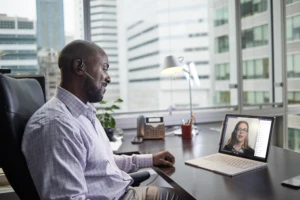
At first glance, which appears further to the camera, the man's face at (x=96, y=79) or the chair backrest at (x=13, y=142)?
the man's face at (x=96, y=79)

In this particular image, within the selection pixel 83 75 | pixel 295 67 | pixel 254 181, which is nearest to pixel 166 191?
pixel 254 181

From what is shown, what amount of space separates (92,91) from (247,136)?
0.82 metres

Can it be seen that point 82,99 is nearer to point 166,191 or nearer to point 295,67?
point 166,191

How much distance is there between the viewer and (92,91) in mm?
1272

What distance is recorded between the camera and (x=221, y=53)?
3.20 meters

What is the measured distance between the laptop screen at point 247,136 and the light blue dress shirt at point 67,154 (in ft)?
2.06

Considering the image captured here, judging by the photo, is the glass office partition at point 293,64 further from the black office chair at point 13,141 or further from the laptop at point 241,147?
the black office chair at point 13,141

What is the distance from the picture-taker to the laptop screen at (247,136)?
4.58 feet

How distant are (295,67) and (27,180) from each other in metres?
3.45

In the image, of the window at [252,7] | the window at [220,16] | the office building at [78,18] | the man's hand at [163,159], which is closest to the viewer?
the man's hand at [163,159]

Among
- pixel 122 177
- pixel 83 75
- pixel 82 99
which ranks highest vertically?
pixel 83 75

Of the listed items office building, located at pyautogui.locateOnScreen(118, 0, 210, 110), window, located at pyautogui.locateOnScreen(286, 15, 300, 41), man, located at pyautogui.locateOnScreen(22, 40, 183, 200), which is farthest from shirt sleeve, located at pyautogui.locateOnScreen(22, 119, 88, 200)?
window, located at pyautogui.locateOnScreen(286, 15, 300, 41)

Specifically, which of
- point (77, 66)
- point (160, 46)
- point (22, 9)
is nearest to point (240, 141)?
point (77, 66)

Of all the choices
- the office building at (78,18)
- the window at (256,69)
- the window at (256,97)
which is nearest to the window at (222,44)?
the window at (256,69)
